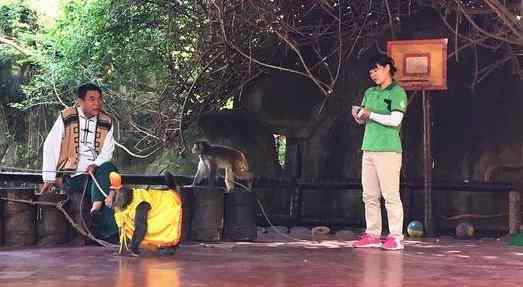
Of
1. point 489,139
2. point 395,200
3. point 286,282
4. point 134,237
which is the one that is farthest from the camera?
point 489,139

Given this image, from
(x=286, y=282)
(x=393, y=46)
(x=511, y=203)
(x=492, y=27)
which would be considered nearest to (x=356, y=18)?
(x=393, y=46)

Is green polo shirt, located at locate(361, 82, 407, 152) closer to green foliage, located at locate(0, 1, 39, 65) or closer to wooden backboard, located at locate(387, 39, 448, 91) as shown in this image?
wooden backboard, located at locate(387, 39, 448, 91)

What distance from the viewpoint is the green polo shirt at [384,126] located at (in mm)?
5566

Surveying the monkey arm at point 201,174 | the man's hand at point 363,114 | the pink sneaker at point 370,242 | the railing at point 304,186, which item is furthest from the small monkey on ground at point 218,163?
the man's hand at point 363,114

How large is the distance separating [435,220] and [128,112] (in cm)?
413

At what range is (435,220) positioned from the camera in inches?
308

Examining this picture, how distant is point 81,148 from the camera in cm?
581

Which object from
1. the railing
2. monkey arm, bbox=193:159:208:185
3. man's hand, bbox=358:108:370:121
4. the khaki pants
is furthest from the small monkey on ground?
man's hand, bbox=358:108:370:121

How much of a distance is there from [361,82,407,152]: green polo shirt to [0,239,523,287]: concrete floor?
841 mm

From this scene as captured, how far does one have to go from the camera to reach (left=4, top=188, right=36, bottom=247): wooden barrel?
5840mm

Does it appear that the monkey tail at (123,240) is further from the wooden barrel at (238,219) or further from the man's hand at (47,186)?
the wooden barrel at (238,219)

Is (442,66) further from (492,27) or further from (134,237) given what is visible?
(134,237)

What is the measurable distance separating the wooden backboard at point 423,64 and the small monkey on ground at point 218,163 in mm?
2150

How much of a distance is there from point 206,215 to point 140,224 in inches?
56.8
